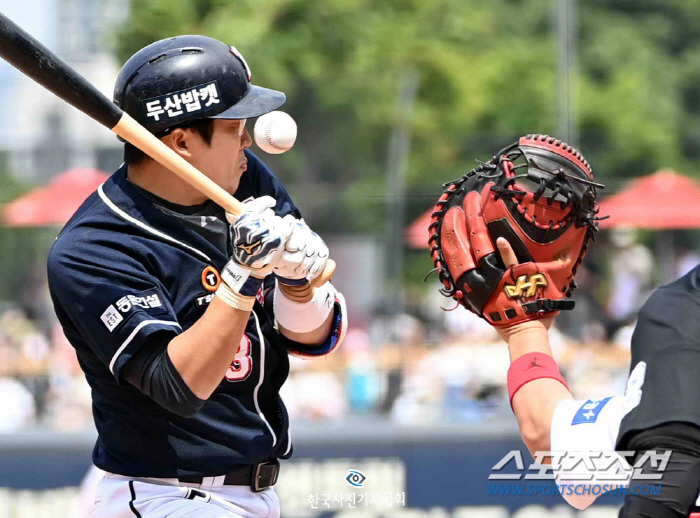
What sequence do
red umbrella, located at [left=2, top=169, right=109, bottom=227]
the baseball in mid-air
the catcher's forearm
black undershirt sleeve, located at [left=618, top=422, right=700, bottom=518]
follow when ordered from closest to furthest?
black undershirt sleeve, located at [left=618, top=422, right=700, bottom=518]
the catcher's forearm
the baseball in mid-air
red umbrella, located at [left=2, top=169, right=109, bottom=227]

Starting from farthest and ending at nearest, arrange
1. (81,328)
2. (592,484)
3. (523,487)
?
1. (523,487)
2. (81,328)
3. (592,484)

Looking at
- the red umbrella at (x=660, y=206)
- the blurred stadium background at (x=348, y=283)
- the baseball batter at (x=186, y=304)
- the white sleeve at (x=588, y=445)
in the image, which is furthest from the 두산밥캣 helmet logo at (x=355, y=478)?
the red umbrella at (x=660, y=206)

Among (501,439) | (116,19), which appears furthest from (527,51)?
(501,439)

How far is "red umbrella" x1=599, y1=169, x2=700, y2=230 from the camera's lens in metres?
9.41

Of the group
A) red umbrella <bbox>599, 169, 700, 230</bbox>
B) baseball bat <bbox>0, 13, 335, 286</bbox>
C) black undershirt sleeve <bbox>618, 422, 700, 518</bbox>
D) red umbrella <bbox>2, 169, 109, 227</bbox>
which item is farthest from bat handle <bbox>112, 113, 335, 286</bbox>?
red umbrella <bbox>599, 169, 700, 230</bbox>

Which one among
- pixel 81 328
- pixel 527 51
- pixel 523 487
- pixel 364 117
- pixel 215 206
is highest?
pixel 527 51

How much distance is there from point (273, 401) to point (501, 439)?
3.22 m

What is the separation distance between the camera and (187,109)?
262cm

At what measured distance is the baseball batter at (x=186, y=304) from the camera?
2398 mm

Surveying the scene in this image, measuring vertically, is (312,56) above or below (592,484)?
above

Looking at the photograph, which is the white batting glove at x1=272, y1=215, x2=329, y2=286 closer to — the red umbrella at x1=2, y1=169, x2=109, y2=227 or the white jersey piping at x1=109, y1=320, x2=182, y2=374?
the white jersey piping at x1=109, y1=320, x2=182, y2=374

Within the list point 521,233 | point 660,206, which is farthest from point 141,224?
point 660,206

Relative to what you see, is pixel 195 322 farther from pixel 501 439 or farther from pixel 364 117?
pixel 364 117

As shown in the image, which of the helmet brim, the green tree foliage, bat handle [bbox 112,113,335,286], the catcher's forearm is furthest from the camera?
the green tree foliage
